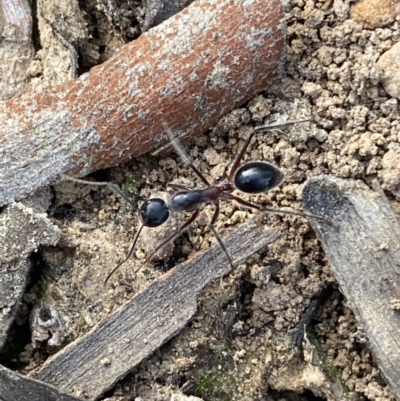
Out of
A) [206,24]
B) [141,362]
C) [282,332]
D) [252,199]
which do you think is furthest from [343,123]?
[141,362]

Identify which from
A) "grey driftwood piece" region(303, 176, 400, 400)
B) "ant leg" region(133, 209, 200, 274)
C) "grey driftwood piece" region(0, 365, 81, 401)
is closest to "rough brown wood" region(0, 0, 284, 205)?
"ant leg" region(133, 209, 200, 274)

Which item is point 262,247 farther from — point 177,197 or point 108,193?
point 108,193

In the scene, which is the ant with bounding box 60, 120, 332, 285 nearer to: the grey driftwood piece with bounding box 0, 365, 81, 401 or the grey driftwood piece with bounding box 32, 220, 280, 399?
the grey driftwood piece with bounding box 32, 220, 280, 399

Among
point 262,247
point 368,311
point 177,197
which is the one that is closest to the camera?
point 368,311

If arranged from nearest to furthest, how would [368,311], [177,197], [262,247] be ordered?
[368,311]
[262,247]
[177,197]

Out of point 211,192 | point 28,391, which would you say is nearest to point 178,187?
point 211,192

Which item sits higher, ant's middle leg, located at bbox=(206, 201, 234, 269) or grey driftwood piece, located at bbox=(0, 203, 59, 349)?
grey driftwood piece, located at bbox=(0, 203, 59, 349)
